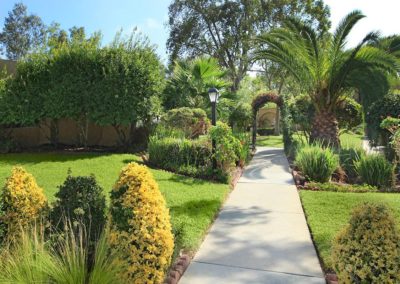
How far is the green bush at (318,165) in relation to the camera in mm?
8337

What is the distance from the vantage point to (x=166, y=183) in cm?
780

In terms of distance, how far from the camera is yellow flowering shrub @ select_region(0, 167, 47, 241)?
3.75 m

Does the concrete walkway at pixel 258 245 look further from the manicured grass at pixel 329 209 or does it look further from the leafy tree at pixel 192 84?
the leafy tree at pixel 192 84

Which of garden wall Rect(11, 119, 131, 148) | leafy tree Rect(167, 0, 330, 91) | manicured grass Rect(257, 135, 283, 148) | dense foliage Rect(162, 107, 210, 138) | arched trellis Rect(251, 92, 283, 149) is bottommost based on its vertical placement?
manicured grass Rect(257, 135, 283, 148)

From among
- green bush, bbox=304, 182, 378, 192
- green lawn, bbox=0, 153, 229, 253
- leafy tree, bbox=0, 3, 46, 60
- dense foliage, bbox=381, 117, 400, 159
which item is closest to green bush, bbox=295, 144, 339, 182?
green bush, bbox=304, 182, 378, 192

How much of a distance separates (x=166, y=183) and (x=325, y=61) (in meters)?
7.03

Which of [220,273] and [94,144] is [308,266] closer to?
[220,273]

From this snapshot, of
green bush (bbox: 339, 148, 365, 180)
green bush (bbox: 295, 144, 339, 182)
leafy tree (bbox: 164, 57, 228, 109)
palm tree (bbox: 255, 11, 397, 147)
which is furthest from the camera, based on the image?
leafy tree (bbox: 164, 57, 228, 109)

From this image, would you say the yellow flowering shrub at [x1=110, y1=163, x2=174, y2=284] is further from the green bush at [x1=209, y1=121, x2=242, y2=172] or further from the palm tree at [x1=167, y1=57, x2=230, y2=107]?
the palm tree at [x1=167, y1=57, x2=230, y2=107]

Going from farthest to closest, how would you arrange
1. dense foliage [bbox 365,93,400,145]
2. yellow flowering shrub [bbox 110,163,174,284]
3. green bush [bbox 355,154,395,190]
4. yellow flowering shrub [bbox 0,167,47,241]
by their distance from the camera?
dense foliage [bbox 365,93,400,145], green bush [bbox 355,154,395,190], yellow flowering shrub [bbox 0,167,47,241], yellow flowering shrub [bbox 110,163,174,284]

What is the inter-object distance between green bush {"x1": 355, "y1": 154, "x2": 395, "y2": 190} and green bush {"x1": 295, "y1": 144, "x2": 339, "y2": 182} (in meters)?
0.63

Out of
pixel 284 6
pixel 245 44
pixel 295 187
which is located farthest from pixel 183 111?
pixel 284 6

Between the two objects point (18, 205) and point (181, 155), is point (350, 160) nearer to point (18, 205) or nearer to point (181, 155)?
point (181, 155)

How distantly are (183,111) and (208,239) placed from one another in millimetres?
7427
